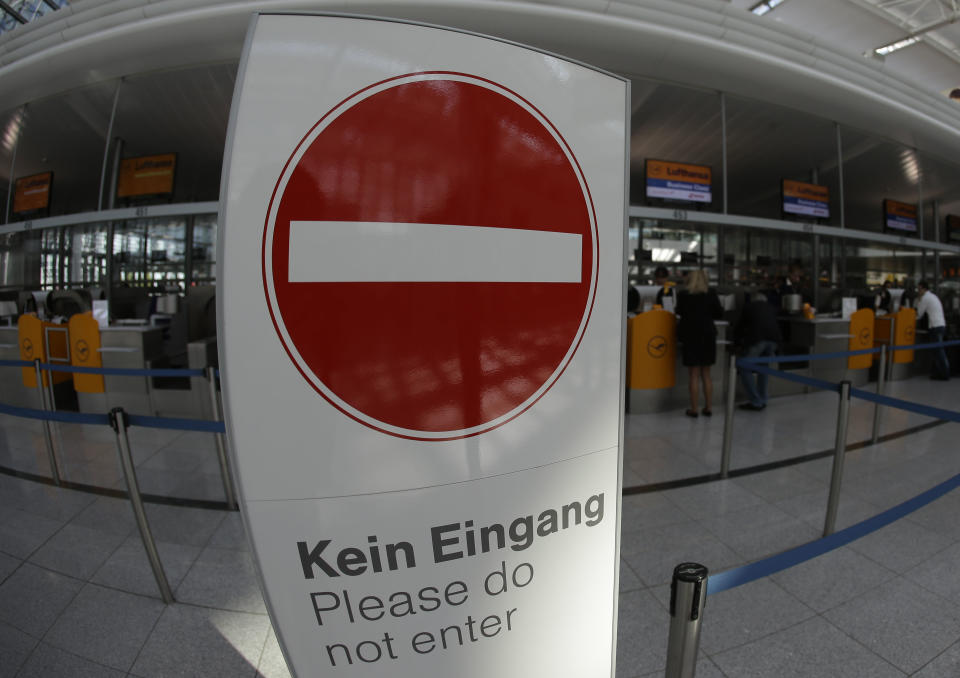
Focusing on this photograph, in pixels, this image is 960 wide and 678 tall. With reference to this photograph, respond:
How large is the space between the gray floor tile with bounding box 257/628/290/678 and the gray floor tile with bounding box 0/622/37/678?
2.65ft

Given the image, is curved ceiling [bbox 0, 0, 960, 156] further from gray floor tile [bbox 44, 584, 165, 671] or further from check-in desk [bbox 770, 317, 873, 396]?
gray floor tile [bbox 44, 584, 165, 671]

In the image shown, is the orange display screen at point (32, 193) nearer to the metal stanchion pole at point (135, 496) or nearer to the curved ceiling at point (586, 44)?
the curved ceiling at point (586, 44)

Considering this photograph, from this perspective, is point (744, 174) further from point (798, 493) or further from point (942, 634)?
point (942, 634)

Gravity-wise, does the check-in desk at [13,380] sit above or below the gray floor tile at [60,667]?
above

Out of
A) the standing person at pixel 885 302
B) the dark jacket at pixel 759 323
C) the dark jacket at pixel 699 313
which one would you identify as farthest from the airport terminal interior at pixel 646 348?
the dark jacket at pixel 759 323

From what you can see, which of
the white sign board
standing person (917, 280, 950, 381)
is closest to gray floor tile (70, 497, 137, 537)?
the white sign board

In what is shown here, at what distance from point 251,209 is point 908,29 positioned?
41.6ft

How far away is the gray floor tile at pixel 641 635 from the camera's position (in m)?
1.38

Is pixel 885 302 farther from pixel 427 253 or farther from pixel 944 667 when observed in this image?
pixel 427 253

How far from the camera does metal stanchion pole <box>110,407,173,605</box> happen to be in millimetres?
1656

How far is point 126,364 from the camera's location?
4.30 m

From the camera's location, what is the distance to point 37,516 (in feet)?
7.66

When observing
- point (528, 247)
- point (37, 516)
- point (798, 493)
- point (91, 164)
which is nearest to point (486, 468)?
point (528, 247)

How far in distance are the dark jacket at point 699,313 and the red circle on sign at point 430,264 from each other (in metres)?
3.97
